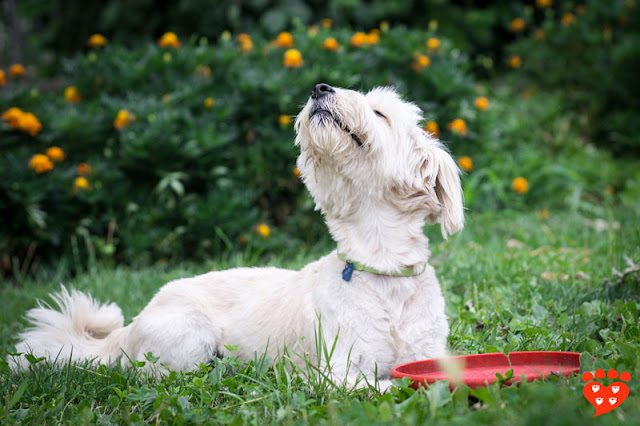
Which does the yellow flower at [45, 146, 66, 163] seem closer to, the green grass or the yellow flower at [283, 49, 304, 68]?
the green grass

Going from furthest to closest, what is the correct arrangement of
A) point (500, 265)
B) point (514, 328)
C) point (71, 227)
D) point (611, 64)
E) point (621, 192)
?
point (611, 64), point (621, 192), point (71, 227), point (500, 265), point (514, 328)

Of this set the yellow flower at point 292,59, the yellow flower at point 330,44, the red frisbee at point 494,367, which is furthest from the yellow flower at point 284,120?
the red frisbee at point 494,367

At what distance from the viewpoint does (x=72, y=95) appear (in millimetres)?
6227

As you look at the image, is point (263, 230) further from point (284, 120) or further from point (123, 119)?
point (123, 119)

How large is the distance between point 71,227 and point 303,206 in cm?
213

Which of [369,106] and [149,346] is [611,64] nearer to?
[369,106]

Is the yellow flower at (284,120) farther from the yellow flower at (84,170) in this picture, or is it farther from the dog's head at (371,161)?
the dog's head at (371,161)

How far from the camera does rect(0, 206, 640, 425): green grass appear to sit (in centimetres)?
213

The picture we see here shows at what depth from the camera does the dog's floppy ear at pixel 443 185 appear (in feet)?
9.67

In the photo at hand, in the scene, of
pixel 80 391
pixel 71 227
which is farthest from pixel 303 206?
pixel 80 391

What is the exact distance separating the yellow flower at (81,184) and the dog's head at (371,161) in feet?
9.70

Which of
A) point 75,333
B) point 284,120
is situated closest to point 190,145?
point 284,120

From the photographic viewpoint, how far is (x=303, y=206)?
5.95m

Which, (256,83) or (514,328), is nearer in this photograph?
(514,328)
